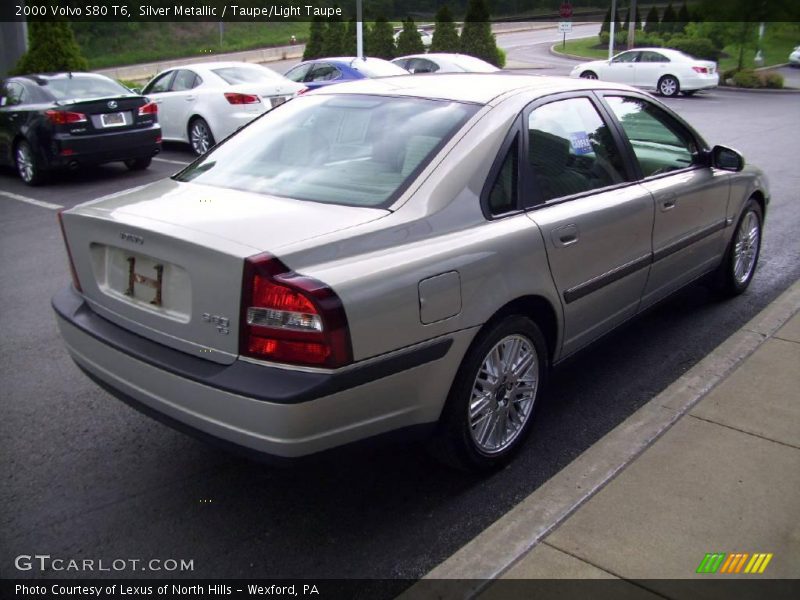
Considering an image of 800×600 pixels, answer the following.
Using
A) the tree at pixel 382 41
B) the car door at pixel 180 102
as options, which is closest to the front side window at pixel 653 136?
the car door at pixel 180 102

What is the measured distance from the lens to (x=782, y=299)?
554 cm

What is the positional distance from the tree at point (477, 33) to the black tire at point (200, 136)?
73.8 ft

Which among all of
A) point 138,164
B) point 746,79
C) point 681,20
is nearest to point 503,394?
point 138,164

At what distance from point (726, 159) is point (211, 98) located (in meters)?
9.15

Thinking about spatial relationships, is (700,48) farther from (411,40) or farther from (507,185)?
(507,185)

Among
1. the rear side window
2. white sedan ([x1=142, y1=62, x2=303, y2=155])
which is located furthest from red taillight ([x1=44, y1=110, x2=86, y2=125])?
the rear side window

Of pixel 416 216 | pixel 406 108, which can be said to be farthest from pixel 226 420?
pixel 406 108

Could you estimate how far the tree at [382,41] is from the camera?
3247 cm

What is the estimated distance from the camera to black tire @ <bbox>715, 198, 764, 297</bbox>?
5496 millimetres

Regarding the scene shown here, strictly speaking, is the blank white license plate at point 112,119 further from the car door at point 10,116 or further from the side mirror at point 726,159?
the side mirror at point 726,159

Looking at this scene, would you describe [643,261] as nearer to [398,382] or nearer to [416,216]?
[416,216]

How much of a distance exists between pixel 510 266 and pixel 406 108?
0.96 meters

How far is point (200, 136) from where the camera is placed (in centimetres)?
1271

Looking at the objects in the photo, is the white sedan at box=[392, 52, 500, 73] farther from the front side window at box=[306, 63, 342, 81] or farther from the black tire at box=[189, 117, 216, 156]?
the black tire at box=[189, 117, 216, 156]
